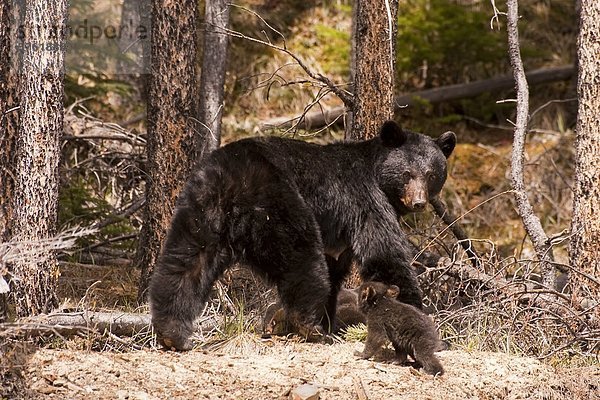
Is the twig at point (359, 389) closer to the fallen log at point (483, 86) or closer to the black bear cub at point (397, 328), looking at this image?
the black bear cub at point (397, 328)

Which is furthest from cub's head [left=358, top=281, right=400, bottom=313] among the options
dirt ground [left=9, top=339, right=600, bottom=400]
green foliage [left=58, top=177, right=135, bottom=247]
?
green foliage [left=58, top=177, right=135, bottom=247]

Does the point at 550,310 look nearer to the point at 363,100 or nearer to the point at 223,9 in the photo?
the point at 363,100

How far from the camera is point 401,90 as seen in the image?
15.0m

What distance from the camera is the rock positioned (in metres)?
5.70

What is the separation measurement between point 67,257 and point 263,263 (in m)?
3.60

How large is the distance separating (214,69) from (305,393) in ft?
16.0

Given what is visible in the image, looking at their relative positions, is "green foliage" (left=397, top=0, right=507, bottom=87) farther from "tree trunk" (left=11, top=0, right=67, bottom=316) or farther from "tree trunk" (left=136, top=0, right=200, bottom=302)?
"tree trunk" (left=11, top=0, right=67, bottom=316)

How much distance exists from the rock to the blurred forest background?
8.28ft

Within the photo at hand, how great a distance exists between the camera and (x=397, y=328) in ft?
20.6

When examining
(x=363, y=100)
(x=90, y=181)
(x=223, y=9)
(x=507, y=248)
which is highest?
(x=223, y=9)

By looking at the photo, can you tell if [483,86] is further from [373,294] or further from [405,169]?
[373,294]

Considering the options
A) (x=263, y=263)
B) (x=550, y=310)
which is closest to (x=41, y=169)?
(x=263, y=263)

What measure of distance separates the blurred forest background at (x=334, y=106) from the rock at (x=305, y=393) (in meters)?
2.52

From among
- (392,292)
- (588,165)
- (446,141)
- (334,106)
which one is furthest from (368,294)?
(334,106)
